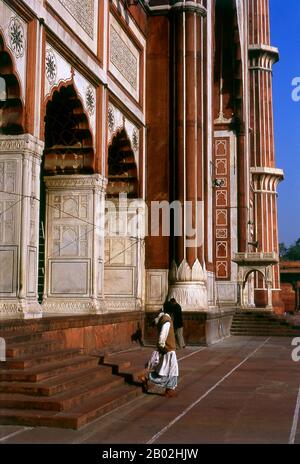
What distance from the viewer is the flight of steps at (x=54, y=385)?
620 cm

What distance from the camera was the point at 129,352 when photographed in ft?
45.8

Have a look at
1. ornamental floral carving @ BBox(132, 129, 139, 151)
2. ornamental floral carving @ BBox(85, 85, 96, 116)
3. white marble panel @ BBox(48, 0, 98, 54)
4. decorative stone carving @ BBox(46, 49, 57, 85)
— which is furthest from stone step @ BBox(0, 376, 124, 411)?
ornamental floral carving @ BBox(132, 129, 139, 151)

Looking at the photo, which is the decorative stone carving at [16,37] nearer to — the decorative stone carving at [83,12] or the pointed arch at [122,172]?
the decorative stone carving at [83,12]

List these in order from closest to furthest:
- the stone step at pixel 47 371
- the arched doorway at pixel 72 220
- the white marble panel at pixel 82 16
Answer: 1. the stone step at pixel 47 371
2. the white marble panel at pixel 82 16
3. the arched doorway at pixel 72 220

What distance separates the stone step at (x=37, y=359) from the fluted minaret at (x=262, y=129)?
26.4 meters

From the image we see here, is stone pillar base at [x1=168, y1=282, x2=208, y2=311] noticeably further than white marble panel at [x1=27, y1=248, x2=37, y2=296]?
Yes

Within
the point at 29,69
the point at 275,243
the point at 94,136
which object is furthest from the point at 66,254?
the point at 275,243

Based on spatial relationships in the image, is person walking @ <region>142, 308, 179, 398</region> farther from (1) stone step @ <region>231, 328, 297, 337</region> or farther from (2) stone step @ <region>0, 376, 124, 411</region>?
(1) stone step @ <region>231, 328, 297, 337</region>

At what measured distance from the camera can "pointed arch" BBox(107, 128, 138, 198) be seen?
16250 mm

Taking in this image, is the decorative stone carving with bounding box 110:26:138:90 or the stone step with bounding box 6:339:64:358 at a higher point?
the decorative stone carving with bounding box 110:26:138:90

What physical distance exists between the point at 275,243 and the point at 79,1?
2482 cm

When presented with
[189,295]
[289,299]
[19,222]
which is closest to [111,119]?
[189,295]

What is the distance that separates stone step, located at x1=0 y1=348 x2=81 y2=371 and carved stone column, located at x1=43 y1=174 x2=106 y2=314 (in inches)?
163

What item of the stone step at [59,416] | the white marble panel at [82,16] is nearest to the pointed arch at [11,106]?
the white marble panel at [82,16]
